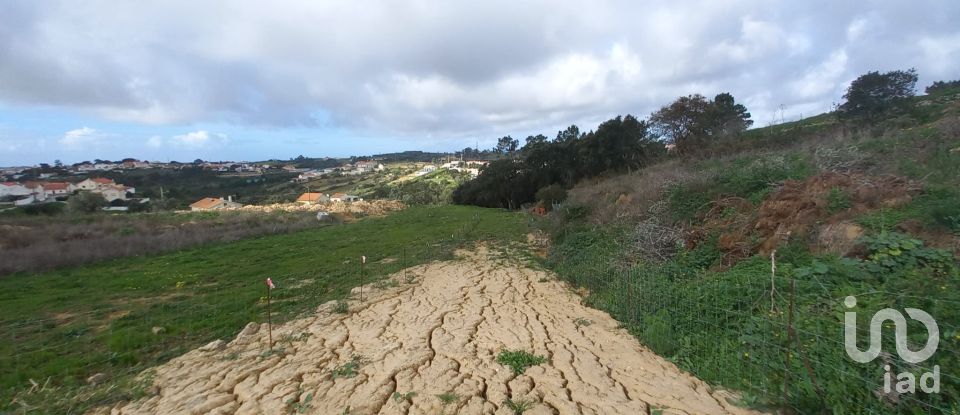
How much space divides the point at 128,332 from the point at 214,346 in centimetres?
219

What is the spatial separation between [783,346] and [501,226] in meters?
17.1

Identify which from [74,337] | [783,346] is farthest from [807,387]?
[74,337]

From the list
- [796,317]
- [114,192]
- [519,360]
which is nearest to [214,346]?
[519,360]

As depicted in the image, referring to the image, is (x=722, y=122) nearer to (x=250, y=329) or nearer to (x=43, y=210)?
(x=250, y=329)

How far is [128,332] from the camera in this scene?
21.9 ft

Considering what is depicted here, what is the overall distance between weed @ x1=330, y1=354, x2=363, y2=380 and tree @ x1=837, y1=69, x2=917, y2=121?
3067cm

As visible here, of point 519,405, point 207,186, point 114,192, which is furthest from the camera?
point 207,186

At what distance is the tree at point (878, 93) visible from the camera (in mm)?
23250

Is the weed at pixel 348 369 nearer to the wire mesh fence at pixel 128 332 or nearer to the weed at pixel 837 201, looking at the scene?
the wire mesh fence at pixel 128 332

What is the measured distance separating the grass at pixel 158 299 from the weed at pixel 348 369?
2.31 metres

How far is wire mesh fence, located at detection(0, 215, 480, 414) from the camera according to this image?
4.66 m

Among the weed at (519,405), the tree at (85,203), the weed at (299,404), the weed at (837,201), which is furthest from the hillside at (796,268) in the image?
the tree at (85,203)

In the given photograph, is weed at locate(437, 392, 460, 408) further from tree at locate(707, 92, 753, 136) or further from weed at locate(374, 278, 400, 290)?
tree at locate(707, 92, 753, 136)

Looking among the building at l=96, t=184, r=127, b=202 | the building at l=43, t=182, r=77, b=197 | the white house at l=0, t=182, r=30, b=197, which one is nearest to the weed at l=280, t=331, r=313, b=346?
the building at l=96, t=184, r=127, b=202
